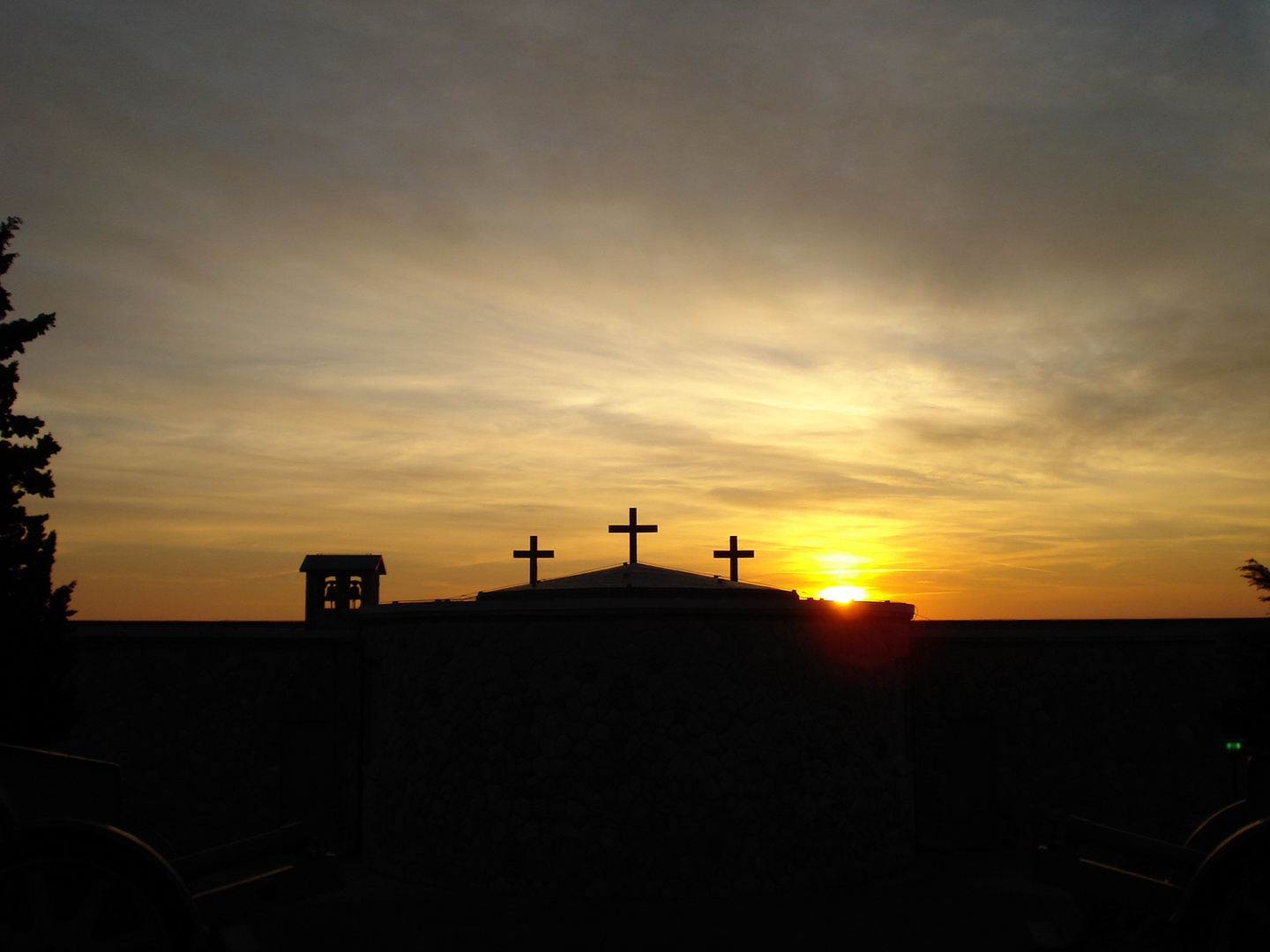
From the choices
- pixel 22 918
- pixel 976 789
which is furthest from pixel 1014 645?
pixel 22 918

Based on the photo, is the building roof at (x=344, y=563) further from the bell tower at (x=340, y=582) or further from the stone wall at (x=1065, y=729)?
the stone wall at (x=1065, y=729)

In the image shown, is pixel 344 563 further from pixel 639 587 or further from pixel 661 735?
pixel 661 735

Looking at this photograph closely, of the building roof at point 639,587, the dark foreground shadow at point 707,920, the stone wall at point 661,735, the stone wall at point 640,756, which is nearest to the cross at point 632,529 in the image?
the building roof at point 639,587

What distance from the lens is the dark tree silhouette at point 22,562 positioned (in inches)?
495

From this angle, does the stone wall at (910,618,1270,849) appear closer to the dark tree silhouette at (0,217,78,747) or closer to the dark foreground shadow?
the dark foreground shadow

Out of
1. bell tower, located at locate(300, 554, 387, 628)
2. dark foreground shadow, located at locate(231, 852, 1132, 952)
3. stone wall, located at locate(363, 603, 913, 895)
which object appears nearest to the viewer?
dark foreground shadow, located at locate(231, 852, 1132, 952)

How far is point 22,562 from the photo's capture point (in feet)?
41.9

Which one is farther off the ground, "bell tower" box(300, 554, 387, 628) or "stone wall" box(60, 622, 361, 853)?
"bell tower" box(300, 554, 387, 628)

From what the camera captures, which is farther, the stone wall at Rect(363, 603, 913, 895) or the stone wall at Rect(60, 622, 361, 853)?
the stone wall at Rect(60, 622, 361, 853)

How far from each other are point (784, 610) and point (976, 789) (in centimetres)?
582

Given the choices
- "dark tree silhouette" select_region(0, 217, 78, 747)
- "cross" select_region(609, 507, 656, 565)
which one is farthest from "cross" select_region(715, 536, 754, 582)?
"dark tree silhouette" select_region(0, 217, 78, 747)

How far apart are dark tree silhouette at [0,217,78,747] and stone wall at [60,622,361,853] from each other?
8.08 ft

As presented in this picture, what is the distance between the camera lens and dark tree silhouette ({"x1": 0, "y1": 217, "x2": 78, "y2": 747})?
41.2 feet

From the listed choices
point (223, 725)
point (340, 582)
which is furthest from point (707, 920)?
point (340, 582)
